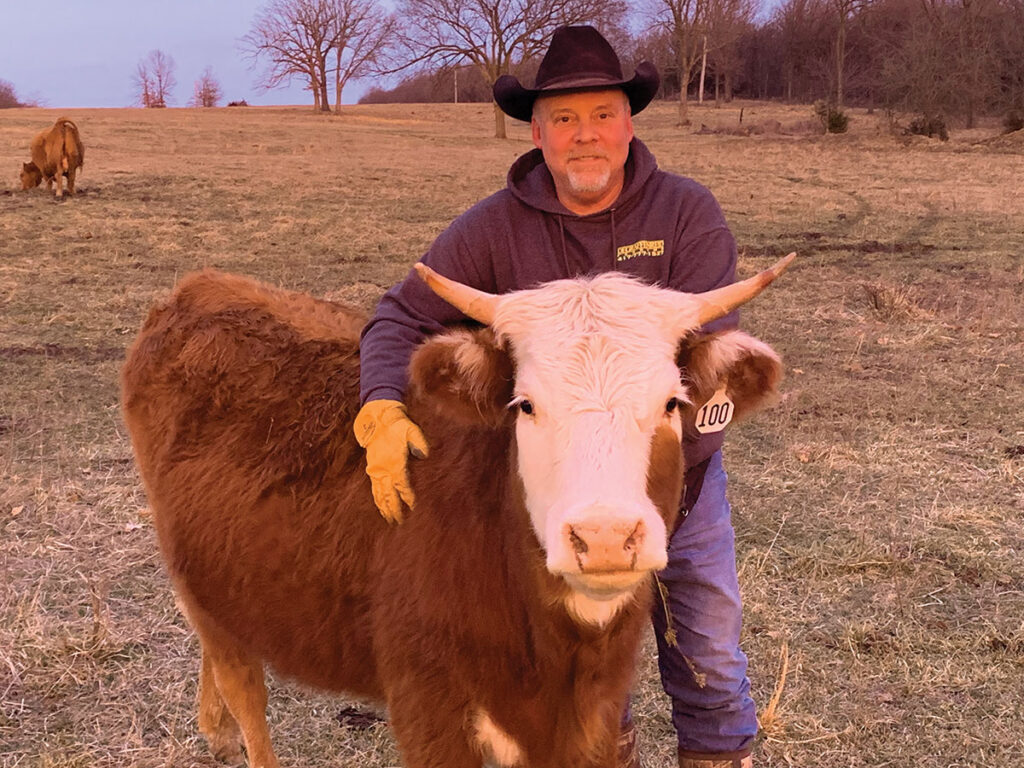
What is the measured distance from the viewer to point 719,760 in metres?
3.23

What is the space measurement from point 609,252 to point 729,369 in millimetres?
677

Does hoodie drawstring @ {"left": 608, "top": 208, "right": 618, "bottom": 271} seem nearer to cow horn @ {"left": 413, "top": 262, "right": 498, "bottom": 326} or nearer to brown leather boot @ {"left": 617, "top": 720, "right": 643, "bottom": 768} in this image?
cow horn @ {"left": 413, "top": 262, "right": 498, "bottom": 326}

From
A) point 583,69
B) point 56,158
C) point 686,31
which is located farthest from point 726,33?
point 583,69

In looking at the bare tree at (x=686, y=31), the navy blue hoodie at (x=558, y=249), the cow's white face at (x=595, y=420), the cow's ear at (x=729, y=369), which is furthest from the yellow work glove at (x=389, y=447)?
the bare tree at (x=686, y=31)

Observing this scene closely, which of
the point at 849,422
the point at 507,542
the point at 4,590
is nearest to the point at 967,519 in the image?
the point at 849,422

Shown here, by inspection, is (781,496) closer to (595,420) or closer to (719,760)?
(719,760)

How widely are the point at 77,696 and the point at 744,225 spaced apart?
13923mm

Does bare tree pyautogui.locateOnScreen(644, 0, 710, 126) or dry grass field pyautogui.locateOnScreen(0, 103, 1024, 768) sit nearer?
dry grass field pyautogui.locateOnScreen(0, 103, 1024, 768)

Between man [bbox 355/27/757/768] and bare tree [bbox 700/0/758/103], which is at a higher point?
bare tree [bbox 700/0/758/103]

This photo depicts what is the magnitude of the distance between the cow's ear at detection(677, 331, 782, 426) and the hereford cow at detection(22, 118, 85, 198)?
18281 millimetres

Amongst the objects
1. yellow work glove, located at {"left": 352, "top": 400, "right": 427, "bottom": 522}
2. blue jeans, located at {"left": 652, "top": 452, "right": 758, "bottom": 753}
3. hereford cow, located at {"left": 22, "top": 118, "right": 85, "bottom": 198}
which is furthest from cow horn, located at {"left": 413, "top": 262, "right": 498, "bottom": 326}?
hereford cow, located at {"left": 22, "top": 118, "right": 85, "bottom": 198}

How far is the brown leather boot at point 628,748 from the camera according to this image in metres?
3.39

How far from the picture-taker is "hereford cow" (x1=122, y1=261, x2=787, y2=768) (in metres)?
2.26

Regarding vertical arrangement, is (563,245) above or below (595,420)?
above
